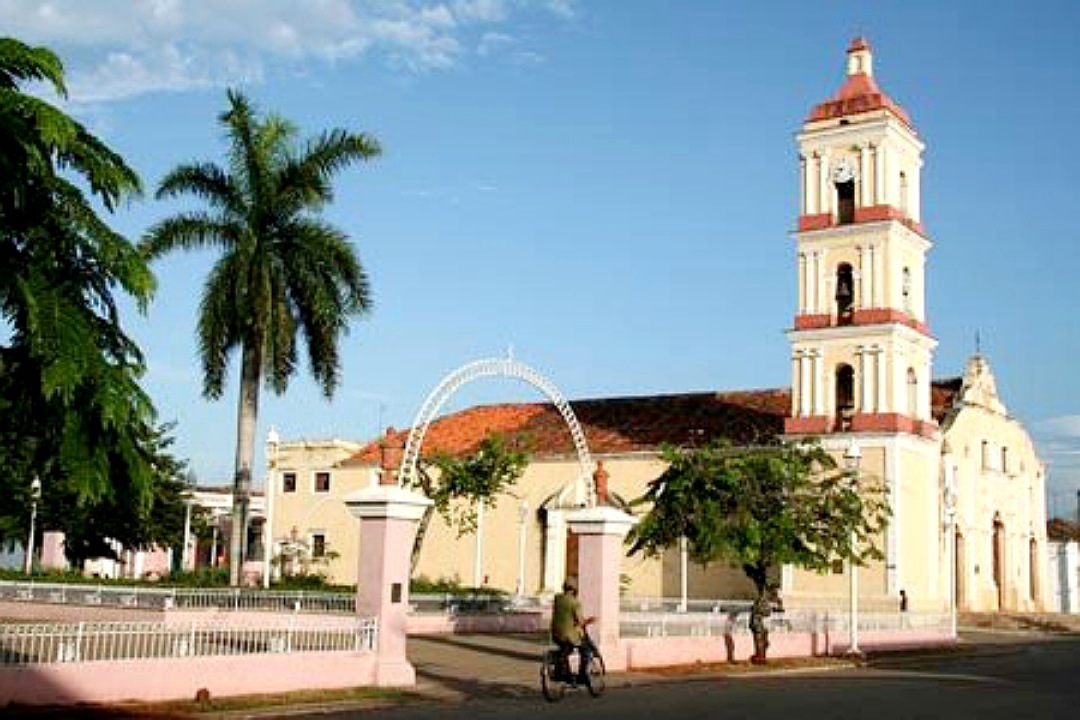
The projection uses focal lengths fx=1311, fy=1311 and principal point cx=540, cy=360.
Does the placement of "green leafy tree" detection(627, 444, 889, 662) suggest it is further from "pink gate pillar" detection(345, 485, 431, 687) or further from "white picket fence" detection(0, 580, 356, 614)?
"pink gate pillar" detection(345, 485, 431, 687)

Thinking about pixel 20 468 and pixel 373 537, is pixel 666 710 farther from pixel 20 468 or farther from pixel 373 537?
pixel 20 468

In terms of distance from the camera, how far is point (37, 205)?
28.0ft

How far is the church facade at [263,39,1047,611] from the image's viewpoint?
42.6 m

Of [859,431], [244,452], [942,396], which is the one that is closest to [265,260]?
[244,452]

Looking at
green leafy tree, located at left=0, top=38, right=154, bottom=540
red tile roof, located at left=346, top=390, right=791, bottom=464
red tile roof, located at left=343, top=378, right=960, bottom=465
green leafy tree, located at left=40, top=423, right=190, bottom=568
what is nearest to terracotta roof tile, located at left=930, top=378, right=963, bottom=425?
red tile roof, located at left=343, top=378, right=960, bottom=465

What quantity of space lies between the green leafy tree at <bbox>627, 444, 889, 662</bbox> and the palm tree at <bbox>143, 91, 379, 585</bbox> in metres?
9.75

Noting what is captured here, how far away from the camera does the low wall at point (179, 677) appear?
12859 millimetres

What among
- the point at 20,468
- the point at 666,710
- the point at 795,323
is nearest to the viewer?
the point at 20,468

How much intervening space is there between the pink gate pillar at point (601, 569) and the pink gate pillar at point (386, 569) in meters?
4.04

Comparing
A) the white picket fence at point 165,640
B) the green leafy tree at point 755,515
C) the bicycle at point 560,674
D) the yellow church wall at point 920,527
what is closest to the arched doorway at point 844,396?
the yellow church wall at point 920,527

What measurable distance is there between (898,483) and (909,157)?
37.3ft

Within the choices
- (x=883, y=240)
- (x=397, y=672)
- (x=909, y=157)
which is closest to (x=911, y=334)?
(x=883, y=240)

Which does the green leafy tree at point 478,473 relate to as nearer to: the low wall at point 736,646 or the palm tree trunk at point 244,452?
the palm tree trunk at point 244,452

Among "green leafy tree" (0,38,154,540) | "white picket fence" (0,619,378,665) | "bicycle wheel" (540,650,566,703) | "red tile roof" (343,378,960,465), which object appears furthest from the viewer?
"red tile roof" (343,378,960,465)
